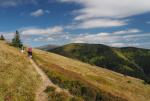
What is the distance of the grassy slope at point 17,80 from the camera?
38.0 metres

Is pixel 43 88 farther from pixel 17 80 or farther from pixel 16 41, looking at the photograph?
pixel 16 41

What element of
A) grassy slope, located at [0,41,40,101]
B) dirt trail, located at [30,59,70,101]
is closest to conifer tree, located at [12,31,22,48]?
grassy slope, located at [0,41,40,101]

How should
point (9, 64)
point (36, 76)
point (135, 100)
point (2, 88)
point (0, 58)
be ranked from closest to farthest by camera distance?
point (2, 88) < point (36, 76) < point (9, 64) < point (0, 58) < point (135, 100)

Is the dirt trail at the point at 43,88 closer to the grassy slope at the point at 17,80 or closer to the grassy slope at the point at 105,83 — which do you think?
the grassy slope at the point at 17,80

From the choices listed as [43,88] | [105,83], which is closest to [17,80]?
[43,88]

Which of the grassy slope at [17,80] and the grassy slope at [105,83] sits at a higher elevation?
the grassy slope at [17,80]

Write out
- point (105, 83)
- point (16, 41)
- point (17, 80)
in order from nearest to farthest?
1. point (17, 80)
2. point (105, 83)
3. point (16, 41)

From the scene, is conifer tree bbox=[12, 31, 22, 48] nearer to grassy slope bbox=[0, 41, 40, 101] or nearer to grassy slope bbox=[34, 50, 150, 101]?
grassy slope bbox=[34, 50, 150, 101]

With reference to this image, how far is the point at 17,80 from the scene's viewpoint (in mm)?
44250

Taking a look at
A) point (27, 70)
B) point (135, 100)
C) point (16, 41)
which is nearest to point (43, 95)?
point (27, 70)

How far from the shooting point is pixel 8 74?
151 feet

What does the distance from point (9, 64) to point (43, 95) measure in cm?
1510

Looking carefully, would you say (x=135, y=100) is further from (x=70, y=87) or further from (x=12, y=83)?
(x=12, y=83)

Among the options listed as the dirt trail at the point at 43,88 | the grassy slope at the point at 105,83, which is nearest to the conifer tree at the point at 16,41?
the grassy slope at the point at 105,83
